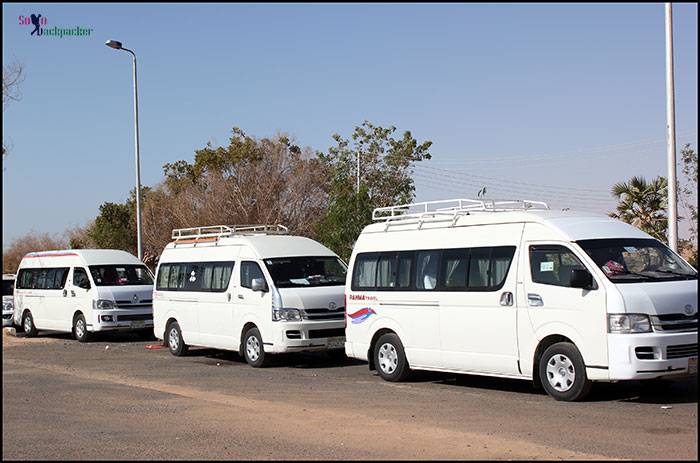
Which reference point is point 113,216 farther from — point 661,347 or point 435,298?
point 661,347

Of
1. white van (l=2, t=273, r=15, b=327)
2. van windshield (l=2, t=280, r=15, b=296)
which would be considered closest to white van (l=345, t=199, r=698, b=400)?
white van (l=2, t=273, r=15, b=327)

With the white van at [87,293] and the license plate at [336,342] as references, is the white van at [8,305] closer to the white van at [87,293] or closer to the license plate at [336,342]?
the white van at [87,293]

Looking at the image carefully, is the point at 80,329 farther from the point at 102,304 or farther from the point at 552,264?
the point at 552,264

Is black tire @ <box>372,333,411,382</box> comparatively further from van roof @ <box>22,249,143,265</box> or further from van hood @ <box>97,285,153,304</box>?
van roof @ <box>22,249,143,265</box>

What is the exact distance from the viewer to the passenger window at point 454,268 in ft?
46.5

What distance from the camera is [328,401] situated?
1308 centimetres

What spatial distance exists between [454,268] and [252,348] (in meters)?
5.62

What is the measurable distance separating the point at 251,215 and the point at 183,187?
7.85 m

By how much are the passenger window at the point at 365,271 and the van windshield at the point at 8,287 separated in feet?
61.9

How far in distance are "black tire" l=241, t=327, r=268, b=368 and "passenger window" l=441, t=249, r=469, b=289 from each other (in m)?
4.94

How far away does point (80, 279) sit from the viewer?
2575 centimetres

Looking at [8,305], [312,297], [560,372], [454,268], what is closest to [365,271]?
[312,297]

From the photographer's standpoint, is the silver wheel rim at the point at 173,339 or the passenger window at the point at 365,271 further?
the silver wheel rim at the point at 173,339

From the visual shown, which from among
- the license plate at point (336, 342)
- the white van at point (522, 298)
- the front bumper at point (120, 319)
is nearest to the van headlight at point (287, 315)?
the license plate at point (336, 342)
